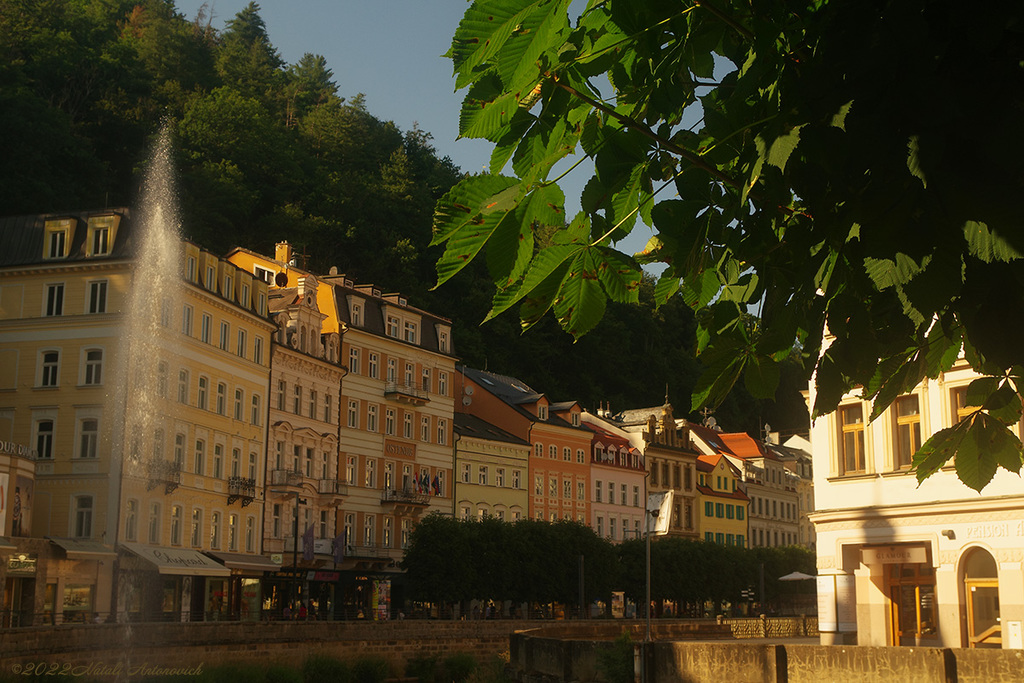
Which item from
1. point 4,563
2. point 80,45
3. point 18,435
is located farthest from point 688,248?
point 80,45

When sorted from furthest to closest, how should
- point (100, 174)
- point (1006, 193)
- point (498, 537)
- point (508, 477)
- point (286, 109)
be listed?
point (286, 109) → point (100, 174) → point (508, 477) → point (498, 537) → point (1006, 193)

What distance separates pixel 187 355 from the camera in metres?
45.1

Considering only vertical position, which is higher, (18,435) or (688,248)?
(18,435)

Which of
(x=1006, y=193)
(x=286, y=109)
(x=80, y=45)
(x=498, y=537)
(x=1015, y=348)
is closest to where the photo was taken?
(x=1006, y=193)

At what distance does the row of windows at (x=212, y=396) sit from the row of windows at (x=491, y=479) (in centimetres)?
1564

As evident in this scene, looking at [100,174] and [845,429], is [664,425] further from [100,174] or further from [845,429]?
[845,429]

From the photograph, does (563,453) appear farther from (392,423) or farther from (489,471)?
(392,423)

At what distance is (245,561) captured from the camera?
156 ft

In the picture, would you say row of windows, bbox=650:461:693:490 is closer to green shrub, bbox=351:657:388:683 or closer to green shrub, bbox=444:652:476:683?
green shrub, bbox=444:652:476:683

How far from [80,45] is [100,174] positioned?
12.9 m

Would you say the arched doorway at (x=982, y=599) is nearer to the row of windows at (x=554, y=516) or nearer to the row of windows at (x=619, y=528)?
the row of windows at (x=554, y=516)

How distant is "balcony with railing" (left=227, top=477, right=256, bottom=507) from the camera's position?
47531 mm

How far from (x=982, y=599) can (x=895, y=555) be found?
2154mm

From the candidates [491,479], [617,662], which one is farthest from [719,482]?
[617,662]
